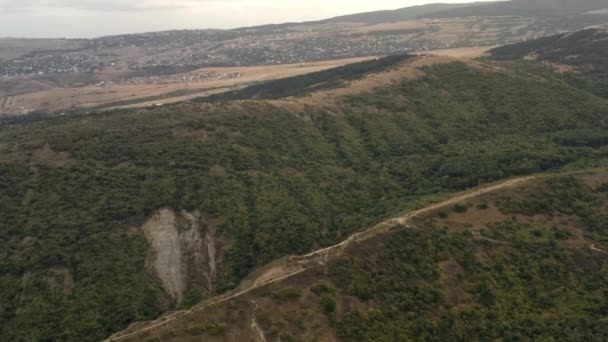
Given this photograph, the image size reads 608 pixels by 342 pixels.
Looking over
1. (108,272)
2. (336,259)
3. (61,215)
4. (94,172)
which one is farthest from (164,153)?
(336,259)

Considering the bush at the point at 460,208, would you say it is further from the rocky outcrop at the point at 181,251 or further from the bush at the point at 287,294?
the rocky outcrop at the point at 181,251

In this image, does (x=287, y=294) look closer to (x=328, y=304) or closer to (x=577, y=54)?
(x=328, y=304)

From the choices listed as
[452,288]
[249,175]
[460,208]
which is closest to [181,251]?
[249,175]

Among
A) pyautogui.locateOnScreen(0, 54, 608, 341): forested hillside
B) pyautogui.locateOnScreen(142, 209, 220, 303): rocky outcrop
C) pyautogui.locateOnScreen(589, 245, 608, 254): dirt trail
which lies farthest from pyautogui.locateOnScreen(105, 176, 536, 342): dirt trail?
pyautogui.locateOnScreen(142, 209, 220, 303): rocky outcrop

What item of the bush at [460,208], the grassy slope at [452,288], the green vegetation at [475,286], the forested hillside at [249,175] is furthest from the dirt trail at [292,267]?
the forested hillside at [249,175]

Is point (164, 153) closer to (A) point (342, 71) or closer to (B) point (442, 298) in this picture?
(B) point (442, 298)

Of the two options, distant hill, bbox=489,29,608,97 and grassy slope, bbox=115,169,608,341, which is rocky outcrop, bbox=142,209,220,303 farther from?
distant hill, bbox=489,29,608,97
